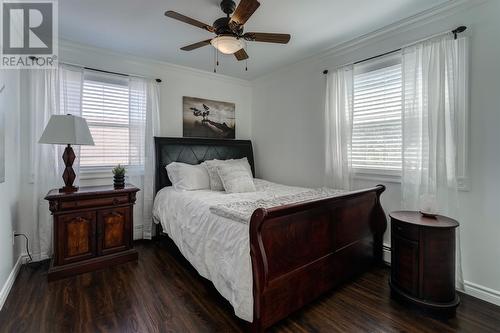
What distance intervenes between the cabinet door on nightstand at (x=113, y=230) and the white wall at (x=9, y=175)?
0.73m

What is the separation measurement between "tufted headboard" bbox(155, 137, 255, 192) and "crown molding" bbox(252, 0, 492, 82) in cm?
178

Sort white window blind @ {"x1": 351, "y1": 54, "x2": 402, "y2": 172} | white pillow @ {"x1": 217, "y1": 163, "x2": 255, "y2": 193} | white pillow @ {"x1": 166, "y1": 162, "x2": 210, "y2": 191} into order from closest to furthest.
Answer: white window blind @ {"x1": 351, "y1": 54, "x2": 402, "y2": 172} < white pillow @ {"x1": 217, "y1": 163, "x2": 255, "y2": 193} < white pillow @ {"x1": 166, "y1": 162, "x2": 210, "y2": 191}

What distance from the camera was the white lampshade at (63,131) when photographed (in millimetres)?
2406

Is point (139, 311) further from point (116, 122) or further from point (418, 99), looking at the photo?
point (418, 99)

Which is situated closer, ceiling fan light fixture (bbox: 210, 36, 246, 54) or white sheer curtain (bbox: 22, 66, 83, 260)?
ceiling fan light fixture (bbox: 210, 36, 246, 54)

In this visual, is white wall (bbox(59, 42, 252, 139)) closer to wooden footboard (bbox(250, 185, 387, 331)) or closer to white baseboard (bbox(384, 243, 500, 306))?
wooden footboard (bbox(250, 185, 387, 331))

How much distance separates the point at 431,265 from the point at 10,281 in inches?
145

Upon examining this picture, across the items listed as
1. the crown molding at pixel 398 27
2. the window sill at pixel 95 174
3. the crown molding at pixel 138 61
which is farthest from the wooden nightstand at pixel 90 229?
the crown molding at pixel 398 27

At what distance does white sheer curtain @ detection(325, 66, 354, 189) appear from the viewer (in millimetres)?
3004

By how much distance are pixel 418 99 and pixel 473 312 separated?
1.90m

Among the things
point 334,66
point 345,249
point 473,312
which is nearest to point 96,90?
point 334,66

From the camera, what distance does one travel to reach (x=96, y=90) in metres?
3.21

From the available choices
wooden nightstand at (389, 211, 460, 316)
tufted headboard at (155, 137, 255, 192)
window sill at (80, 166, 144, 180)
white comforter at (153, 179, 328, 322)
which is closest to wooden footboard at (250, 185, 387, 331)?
white comforter at (153, 179, 328, 322)

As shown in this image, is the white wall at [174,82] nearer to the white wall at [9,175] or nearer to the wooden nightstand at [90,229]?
the white wall at [9,175]
